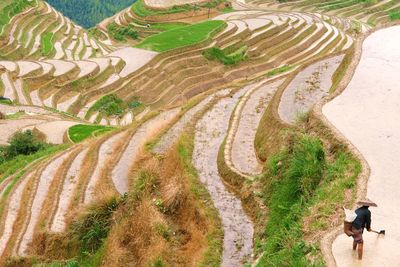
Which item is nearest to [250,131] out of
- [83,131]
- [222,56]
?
[83,131]

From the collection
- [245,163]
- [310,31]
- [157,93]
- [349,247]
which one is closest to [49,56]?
[157,93]

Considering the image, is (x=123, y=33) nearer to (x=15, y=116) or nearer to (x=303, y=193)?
(x=15, y=116)

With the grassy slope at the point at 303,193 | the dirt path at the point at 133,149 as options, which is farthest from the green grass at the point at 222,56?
the grassy slope at the point at 303,193

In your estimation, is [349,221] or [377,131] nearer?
[349,221]

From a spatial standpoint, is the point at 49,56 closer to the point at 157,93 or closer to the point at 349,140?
the point at 157,93

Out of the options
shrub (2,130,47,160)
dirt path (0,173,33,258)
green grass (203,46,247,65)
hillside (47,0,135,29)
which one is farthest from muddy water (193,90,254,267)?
hillside (47,0,135,29)

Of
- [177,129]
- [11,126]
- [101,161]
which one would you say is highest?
[177,129]

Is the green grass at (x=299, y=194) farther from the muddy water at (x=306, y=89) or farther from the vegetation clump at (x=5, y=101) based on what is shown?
the vegetation clump at (x=5, y=101)
